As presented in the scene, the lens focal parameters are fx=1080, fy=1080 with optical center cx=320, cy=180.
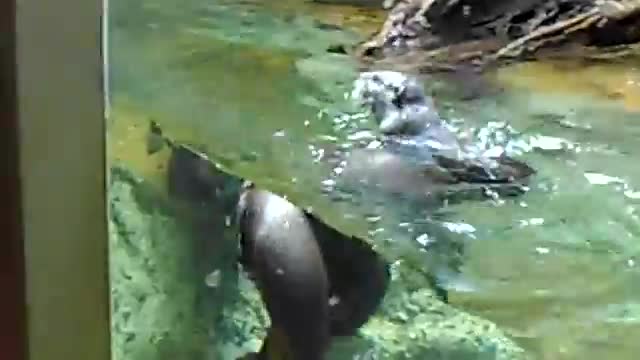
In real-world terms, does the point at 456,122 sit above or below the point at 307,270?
above

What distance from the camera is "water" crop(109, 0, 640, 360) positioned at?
911 mm

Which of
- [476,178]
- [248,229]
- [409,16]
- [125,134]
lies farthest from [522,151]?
[125,134]

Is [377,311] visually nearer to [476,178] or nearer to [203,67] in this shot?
[476,178]

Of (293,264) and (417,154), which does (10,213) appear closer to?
(293,264)

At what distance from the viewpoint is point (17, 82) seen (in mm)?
958

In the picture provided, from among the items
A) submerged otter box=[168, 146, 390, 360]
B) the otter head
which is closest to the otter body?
submerged otter box=[168, 146, 390, 360]

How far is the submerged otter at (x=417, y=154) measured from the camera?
923 millimetres

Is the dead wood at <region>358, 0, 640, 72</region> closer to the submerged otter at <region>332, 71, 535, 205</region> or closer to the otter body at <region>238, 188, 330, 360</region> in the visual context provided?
the submerged otter at <region>332, 71, 535, 205</region>

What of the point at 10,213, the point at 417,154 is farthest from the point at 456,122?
the point at 10,213

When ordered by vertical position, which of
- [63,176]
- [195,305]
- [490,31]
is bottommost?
[195,305]

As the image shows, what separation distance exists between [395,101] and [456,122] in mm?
55

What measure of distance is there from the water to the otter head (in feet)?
0.04

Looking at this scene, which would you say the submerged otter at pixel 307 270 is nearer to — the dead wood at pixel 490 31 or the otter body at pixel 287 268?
the otter body at pixel 287 268

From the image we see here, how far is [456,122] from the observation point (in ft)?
3.04
